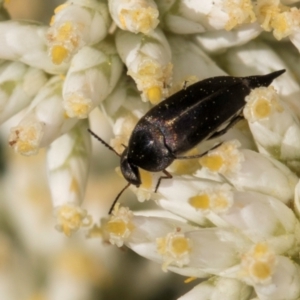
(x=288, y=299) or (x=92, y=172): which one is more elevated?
(x=288, y=299)

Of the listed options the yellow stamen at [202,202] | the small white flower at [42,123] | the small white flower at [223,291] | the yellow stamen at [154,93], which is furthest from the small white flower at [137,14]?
the small white flower at [223,291]

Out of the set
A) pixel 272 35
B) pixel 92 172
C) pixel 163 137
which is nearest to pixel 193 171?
pixel 163 137

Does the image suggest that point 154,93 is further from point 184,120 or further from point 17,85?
point 17,85

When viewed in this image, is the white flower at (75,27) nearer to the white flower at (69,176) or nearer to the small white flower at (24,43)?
the small white flower at (24,43)

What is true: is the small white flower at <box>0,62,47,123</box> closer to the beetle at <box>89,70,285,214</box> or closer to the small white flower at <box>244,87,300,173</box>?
the beetle at <box>89,70,285,214</box>

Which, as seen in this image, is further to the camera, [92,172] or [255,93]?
[92,172]

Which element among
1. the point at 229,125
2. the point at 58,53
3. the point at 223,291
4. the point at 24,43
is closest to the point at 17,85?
the point at 24,43

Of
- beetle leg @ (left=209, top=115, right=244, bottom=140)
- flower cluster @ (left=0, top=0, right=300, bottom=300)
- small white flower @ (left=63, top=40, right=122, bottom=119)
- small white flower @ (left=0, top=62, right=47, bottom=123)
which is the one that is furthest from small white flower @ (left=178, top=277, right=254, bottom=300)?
small white flower @ (left=0, top=62, right=47, bottom=123)

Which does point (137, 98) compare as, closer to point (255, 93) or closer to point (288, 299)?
point (255, 93)
